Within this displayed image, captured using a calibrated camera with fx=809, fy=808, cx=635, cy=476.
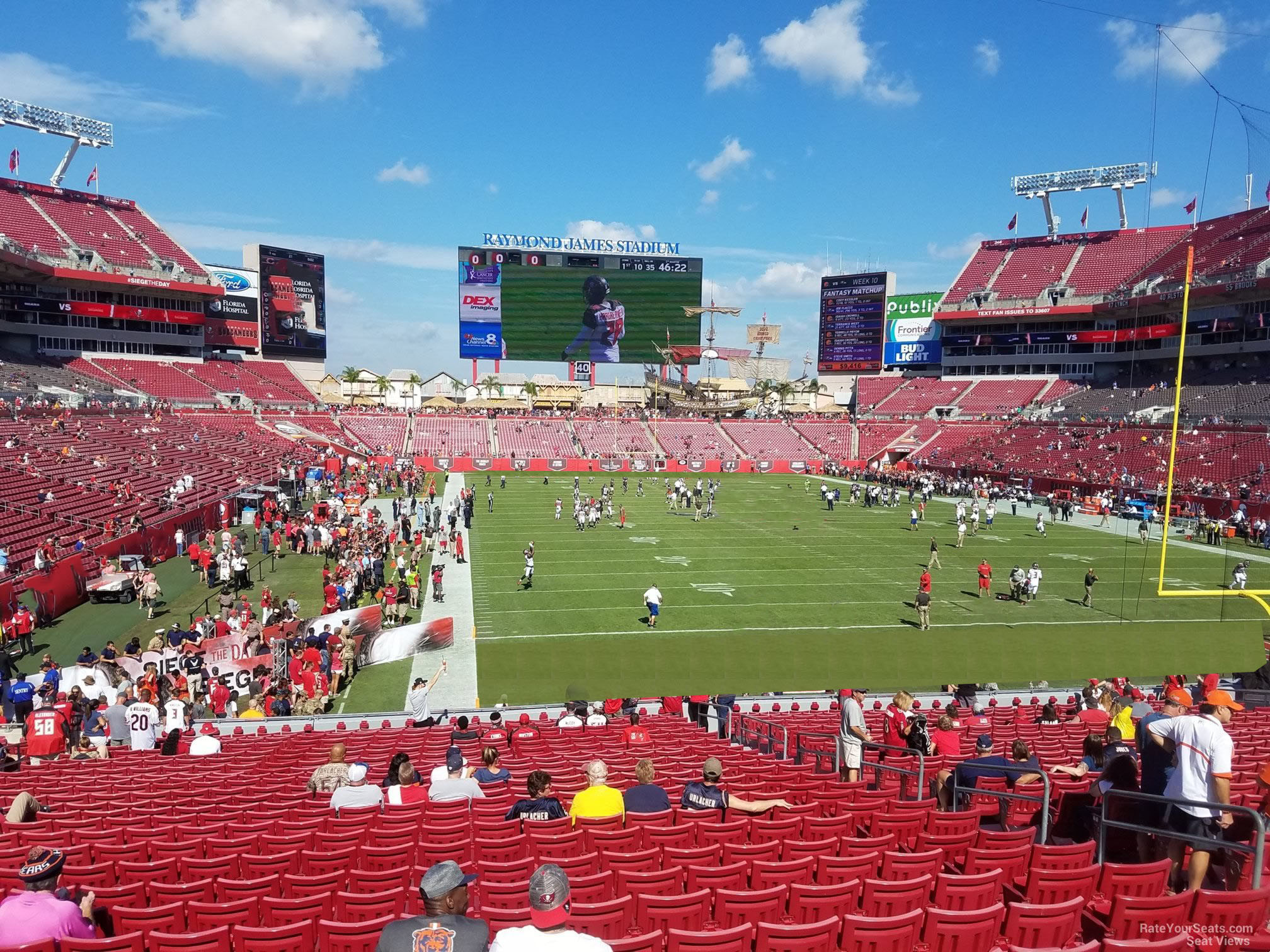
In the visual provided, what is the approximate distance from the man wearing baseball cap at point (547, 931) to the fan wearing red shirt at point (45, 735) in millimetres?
10231

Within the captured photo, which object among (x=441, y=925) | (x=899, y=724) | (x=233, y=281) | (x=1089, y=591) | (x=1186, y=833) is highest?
(x=233, y=281)

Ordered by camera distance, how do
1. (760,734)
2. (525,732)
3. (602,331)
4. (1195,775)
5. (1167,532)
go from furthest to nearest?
1. (602,331)
2. (1167,532)
3. (760,734)
4. (525,732)
5. (1195,775)

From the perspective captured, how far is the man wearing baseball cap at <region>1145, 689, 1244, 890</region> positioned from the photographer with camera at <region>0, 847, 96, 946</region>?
20.5ft

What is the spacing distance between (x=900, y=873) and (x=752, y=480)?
5267 centimetres

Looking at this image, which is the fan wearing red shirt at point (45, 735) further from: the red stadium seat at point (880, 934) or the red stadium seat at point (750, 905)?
the red stadium seat at point (880, 934)

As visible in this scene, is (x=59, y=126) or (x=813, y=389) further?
(x=813, y=389)

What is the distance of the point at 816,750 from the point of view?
970 centimetres

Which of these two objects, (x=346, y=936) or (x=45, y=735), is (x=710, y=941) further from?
(x=45, y=735)

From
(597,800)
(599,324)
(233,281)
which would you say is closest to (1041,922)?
(597,800)

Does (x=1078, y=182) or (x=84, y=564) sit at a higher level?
(x=1078, y=182)

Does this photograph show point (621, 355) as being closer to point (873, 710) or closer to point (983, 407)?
point (983, 407)

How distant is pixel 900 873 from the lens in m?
4.99

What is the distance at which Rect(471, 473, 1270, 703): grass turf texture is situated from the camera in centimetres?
1592

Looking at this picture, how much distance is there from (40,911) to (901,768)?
21.9ft
